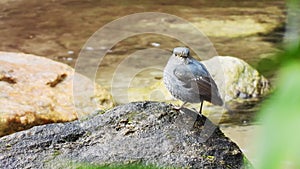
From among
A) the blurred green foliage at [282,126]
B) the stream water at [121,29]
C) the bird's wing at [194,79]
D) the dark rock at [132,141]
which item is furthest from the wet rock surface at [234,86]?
the blurred green foliage at [282,126]

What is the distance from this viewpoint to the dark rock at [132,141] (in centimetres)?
215

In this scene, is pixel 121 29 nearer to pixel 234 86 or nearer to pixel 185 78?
pixel 234 86

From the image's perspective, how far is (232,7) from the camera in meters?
9.09

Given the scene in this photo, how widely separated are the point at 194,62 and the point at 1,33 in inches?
223

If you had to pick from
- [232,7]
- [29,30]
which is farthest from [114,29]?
[232,7]

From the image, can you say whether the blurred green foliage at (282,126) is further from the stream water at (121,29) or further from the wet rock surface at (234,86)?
the stream water at (121,29)

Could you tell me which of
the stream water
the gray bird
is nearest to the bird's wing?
the gray bird

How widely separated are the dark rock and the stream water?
369 cm

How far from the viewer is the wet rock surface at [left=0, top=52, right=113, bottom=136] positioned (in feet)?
12.5

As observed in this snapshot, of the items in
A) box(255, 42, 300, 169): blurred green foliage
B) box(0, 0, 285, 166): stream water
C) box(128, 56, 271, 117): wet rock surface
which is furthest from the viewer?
box(0, 0, 285, 166): stream water

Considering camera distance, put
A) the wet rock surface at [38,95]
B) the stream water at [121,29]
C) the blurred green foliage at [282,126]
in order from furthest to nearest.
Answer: the stream water at [121,29] → the wet rock surface at [38,95] → the blurred green foliage at [282,126]

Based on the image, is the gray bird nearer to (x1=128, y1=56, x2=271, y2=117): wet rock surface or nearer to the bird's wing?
the bird's wing

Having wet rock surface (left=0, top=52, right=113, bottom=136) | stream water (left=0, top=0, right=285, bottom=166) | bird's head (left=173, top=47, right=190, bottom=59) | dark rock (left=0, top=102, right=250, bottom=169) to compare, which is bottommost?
stream water (left=0, top=0, right=285, bottom=166)

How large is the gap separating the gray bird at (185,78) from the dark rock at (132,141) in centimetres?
12
